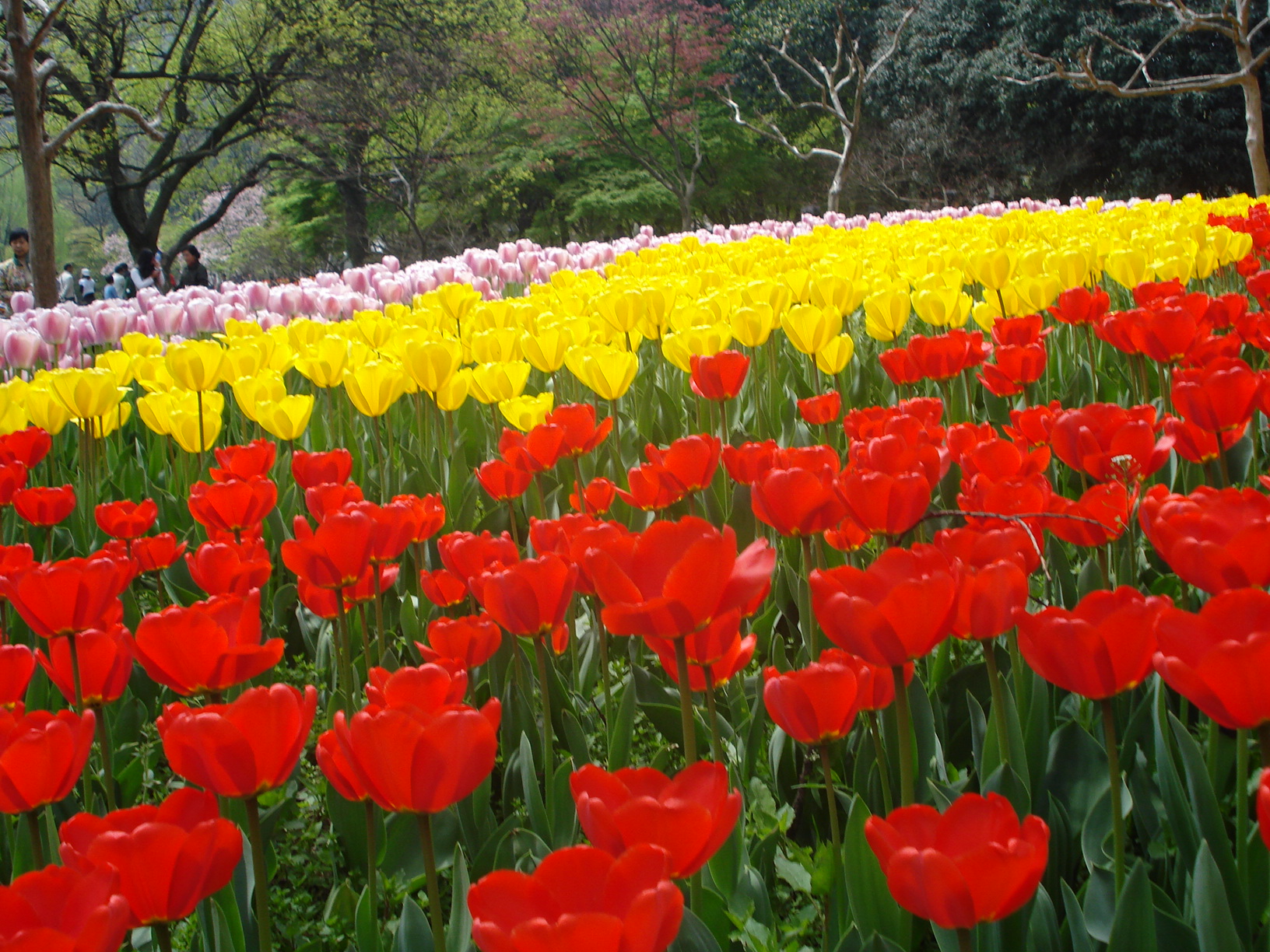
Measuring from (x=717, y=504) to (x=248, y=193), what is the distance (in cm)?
5419

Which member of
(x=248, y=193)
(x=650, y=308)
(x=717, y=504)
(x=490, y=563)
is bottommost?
(x=717, y=504)

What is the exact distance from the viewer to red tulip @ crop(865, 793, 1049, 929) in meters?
0.69

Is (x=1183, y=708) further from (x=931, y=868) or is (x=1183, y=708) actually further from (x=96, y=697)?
(x=96, y=697)

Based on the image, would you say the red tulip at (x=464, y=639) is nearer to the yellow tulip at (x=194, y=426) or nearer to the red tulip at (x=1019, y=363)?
the red tulip at (x=1019, y=363)

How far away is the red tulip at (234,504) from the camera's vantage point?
6.09 feet

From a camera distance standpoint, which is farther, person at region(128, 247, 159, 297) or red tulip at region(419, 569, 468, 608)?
person at region(128, 247, 159, 297)

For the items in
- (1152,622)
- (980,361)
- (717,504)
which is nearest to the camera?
(1152,622)

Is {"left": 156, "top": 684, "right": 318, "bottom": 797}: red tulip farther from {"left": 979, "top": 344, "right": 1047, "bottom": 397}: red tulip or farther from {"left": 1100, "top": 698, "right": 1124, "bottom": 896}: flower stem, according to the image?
{"left": 979, "top": 344, "right": 1047, "bottom": 397}: red tulip

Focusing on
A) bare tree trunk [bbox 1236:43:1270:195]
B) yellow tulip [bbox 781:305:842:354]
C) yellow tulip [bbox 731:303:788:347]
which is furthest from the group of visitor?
bare tree trunk [bbox 1236:43:1270:195]

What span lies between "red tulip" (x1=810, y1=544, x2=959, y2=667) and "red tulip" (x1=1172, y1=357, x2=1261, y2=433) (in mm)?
833

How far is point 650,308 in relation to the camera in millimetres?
3504

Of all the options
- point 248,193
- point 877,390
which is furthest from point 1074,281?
point 248,193

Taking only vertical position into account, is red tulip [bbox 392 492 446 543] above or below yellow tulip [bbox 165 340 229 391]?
below

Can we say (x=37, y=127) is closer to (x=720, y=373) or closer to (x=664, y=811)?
(x=720, y=373)
